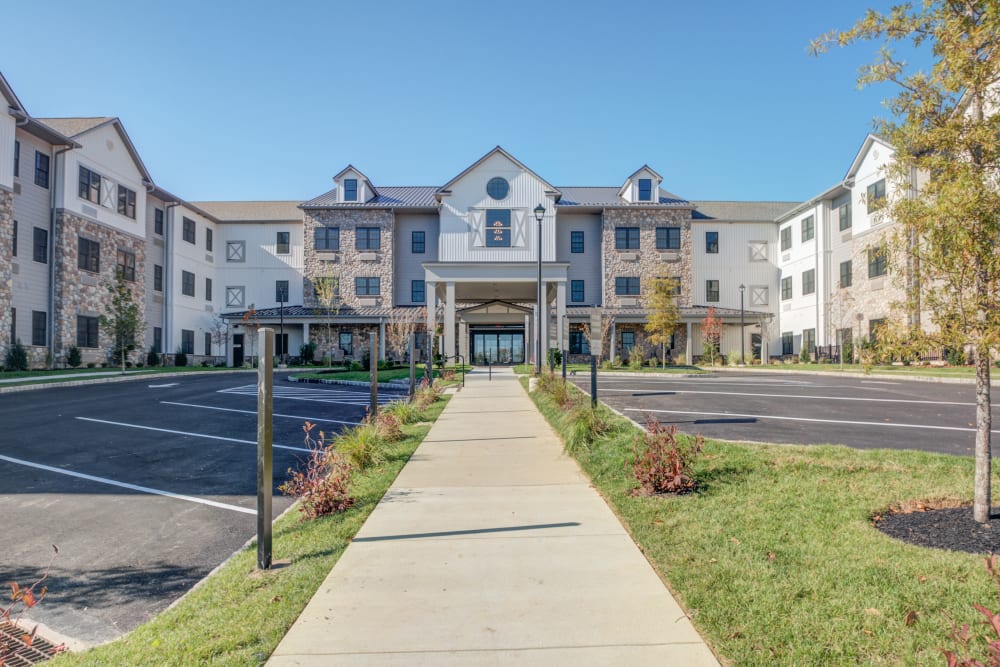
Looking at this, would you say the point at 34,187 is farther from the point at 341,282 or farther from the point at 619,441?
the point at 619,441

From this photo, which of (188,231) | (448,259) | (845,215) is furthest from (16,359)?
(845,215)

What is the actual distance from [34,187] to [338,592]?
32792 millimetres

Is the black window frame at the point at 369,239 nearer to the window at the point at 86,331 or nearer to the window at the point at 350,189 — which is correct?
the window at the point at 350,189

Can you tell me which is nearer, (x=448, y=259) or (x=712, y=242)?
(x=448, y=259)

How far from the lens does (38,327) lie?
93.2ft

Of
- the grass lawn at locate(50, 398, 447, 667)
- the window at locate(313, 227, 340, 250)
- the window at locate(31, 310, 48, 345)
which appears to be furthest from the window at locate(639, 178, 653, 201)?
the grass lawn at locate(50, 398, 447, 667)

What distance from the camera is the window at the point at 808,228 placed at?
128 feet

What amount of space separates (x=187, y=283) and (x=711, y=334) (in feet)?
112

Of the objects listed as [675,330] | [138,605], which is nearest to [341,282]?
[675,330]

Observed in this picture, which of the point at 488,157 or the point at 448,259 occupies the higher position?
the point at 488,157

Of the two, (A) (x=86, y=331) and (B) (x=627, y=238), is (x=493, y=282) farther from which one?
(A) (x=86, y=331)

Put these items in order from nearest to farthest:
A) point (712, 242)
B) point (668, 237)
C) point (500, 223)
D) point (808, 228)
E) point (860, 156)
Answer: point (860, 156)
point (500, 223)
point (808, 228)
point (668, 237)
point (712, 242)

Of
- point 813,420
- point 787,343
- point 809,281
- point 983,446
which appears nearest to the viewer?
point 983,446

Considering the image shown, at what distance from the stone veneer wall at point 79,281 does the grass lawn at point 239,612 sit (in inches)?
1197
